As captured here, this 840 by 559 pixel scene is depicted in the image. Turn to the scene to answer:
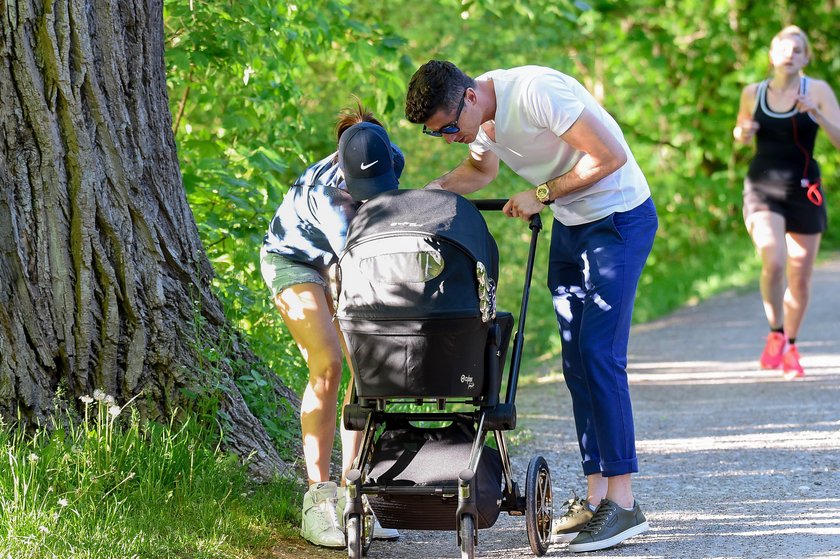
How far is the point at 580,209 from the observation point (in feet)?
16.2

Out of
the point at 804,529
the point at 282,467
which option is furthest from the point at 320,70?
the point at 804,529

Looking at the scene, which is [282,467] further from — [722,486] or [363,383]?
[722,486]

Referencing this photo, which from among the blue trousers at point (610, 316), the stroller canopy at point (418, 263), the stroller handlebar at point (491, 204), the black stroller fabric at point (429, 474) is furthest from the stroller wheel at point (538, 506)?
the stroller handlebar at point (491, 204)

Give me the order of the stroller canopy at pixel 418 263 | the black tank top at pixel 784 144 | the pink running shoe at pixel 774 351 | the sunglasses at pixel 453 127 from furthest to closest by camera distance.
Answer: the pink running shoe at pixel 774 351 → the black tank top at pixel 784 144 → the sunglasses at pixel 453 127 → the stroller canopy at pixel 418 263

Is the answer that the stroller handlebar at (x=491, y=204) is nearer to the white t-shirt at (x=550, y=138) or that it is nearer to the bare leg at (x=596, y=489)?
the white t-shirt at (x=550, y=138)

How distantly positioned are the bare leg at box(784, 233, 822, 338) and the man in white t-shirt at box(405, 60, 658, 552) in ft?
13.1

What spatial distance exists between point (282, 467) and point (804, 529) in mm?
2192

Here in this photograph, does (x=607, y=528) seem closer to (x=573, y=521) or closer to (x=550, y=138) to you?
(x=573, y=521)

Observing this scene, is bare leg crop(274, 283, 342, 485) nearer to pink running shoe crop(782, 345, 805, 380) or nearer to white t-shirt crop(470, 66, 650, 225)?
white t-shirt crop(470, 66, 650, 225)

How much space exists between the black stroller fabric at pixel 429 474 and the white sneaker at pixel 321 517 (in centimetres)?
29

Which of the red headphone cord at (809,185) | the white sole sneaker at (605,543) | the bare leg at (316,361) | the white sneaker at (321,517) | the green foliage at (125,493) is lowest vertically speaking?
the white sole sneaker at (605,543)

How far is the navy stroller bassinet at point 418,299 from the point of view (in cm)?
425

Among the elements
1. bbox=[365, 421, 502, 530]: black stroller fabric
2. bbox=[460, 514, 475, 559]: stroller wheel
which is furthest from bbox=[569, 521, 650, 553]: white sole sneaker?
bbox=[460, 514, 475, 559]: stroller wheel

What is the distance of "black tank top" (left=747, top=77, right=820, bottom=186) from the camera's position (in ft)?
28.2
